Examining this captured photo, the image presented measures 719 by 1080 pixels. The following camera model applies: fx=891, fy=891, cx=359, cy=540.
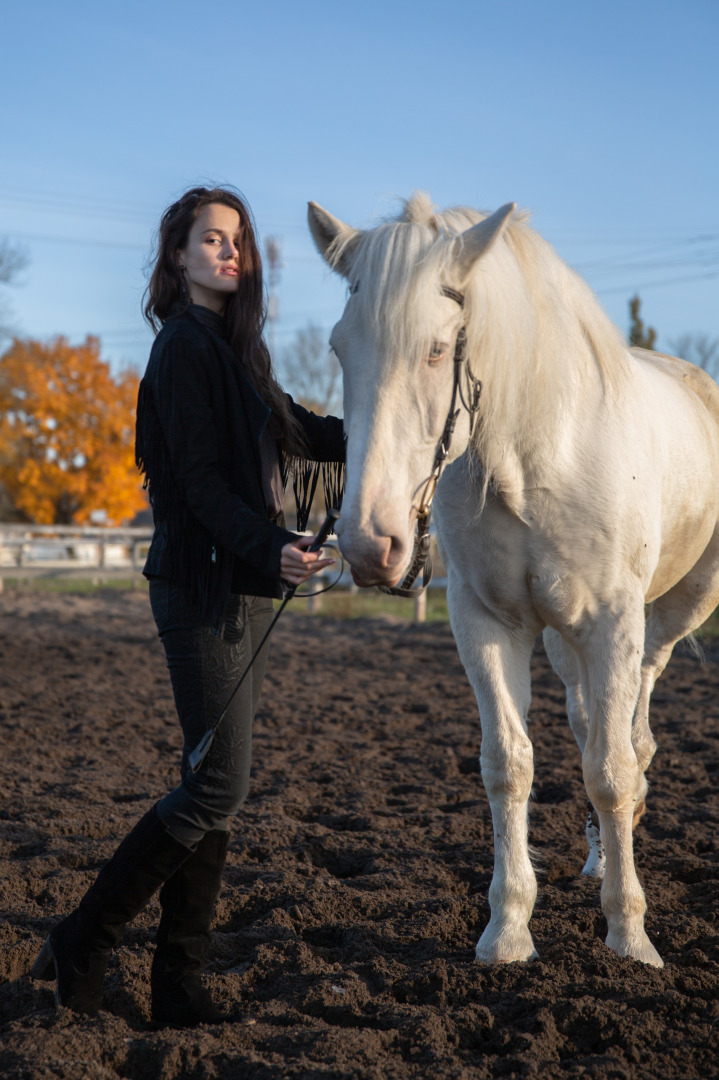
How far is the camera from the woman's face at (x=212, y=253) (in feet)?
7.63

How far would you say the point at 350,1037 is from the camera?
2.04m

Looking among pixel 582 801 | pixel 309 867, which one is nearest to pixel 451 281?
pixel 309 867

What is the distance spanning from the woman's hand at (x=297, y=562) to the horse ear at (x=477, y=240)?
30.2 inches

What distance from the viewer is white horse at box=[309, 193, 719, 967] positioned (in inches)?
83.4

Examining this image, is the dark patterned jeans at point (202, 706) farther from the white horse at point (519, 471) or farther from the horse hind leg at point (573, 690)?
the horse hind leg at point (573, 690)

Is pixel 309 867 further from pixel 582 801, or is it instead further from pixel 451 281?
pixel 451 281

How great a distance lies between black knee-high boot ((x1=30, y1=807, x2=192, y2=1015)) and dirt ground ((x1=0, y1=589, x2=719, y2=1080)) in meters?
0.09

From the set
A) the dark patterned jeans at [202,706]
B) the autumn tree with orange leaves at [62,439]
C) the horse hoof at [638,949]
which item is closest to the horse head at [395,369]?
the dark patterned jeans at [202,706]

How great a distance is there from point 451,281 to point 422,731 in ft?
13.8

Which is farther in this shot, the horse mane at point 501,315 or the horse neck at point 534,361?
the horse neck at point 534,361

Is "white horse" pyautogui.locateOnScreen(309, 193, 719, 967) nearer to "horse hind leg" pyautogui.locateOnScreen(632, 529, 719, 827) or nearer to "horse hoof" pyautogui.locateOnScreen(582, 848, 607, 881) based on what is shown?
"horse hoof" pyautogui.locateOnScreen(582, 848, 607, 881)

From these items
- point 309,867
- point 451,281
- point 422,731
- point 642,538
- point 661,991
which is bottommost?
point 422,731

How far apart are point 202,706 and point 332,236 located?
1.29m

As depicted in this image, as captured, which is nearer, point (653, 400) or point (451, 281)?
point (451, 281)
